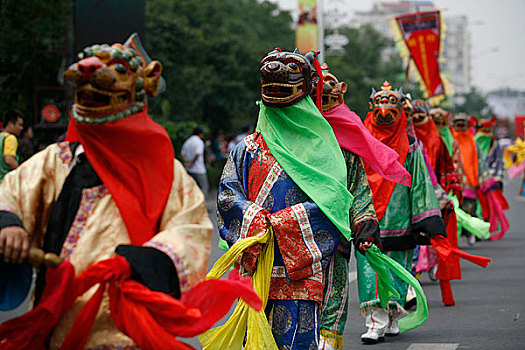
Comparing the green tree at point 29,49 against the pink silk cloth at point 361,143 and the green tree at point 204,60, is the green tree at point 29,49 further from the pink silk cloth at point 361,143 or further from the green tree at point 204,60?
the pink silk cloth at point 361,143

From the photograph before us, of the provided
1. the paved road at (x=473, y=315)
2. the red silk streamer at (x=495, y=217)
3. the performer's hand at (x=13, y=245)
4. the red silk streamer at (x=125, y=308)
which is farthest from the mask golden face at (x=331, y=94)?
the red silk streamer at (x=495, y=217)

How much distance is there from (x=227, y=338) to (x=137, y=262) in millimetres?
1847

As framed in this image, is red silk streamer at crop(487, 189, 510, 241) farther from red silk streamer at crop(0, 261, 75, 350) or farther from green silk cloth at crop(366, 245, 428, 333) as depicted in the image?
red silk streamer at crop(0, 261, 75, 350)

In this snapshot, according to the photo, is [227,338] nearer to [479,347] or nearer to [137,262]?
[137,262]

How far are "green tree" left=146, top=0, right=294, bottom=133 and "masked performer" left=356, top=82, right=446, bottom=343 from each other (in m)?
18.4

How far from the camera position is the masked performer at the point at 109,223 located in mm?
3600

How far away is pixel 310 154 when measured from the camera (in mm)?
5504

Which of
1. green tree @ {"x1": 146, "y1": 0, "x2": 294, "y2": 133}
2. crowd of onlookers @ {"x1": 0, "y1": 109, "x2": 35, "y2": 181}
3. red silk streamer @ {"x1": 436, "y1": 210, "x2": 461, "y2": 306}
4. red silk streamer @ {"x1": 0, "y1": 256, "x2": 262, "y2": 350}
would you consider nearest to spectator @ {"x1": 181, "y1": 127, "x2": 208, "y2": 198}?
crowd of onlookers @ {"x1": 0, "y1": 109, "x2": 35, "y2": 181}

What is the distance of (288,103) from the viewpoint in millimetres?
5453

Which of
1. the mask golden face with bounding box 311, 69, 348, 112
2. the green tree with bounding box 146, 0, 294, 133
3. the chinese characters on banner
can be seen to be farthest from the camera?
the green tree with bounding box 146, 0, 294, 133

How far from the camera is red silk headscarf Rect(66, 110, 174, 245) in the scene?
12.5 feet

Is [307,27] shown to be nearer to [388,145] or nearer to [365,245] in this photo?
[388,145]

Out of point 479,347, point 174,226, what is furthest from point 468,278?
point 174,226

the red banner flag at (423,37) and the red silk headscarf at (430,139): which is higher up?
the red silk headscarf at (430,139)
